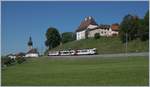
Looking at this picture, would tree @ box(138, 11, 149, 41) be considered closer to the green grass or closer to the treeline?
the treeline

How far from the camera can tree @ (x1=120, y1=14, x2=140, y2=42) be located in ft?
309

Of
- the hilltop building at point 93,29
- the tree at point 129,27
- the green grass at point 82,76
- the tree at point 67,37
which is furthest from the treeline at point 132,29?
the green grass at point 82,76

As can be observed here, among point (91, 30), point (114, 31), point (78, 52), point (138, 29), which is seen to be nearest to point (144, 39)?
point (138, 29)

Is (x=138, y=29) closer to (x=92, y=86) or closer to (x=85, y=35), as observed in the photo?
(x=85, y=35)

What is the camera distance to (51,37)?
129m

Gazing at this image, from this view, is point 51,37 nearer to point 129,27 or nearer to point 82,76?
point 129,27

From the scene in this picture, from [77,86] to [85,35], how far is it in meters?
140

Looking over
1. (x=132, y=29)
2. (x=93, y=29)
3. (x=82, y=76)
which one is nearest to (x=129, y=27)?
(x=132, y=29)

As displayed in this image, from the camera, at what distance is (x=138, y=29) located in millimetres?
93000

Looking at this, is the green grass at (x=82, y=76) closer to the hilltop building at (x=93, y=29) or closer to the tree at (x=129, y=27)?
the tree at (x=129, y=27)

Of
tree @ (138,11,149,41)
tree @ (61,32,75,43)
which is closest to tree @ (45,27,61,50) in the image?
tree @ (61,32,75,43)

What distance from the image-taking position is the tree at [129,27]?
9419 centimetres

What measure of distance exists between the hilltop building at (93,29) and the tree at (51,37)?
1645 centimetres

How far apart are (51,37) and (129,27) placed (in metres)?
40.8
